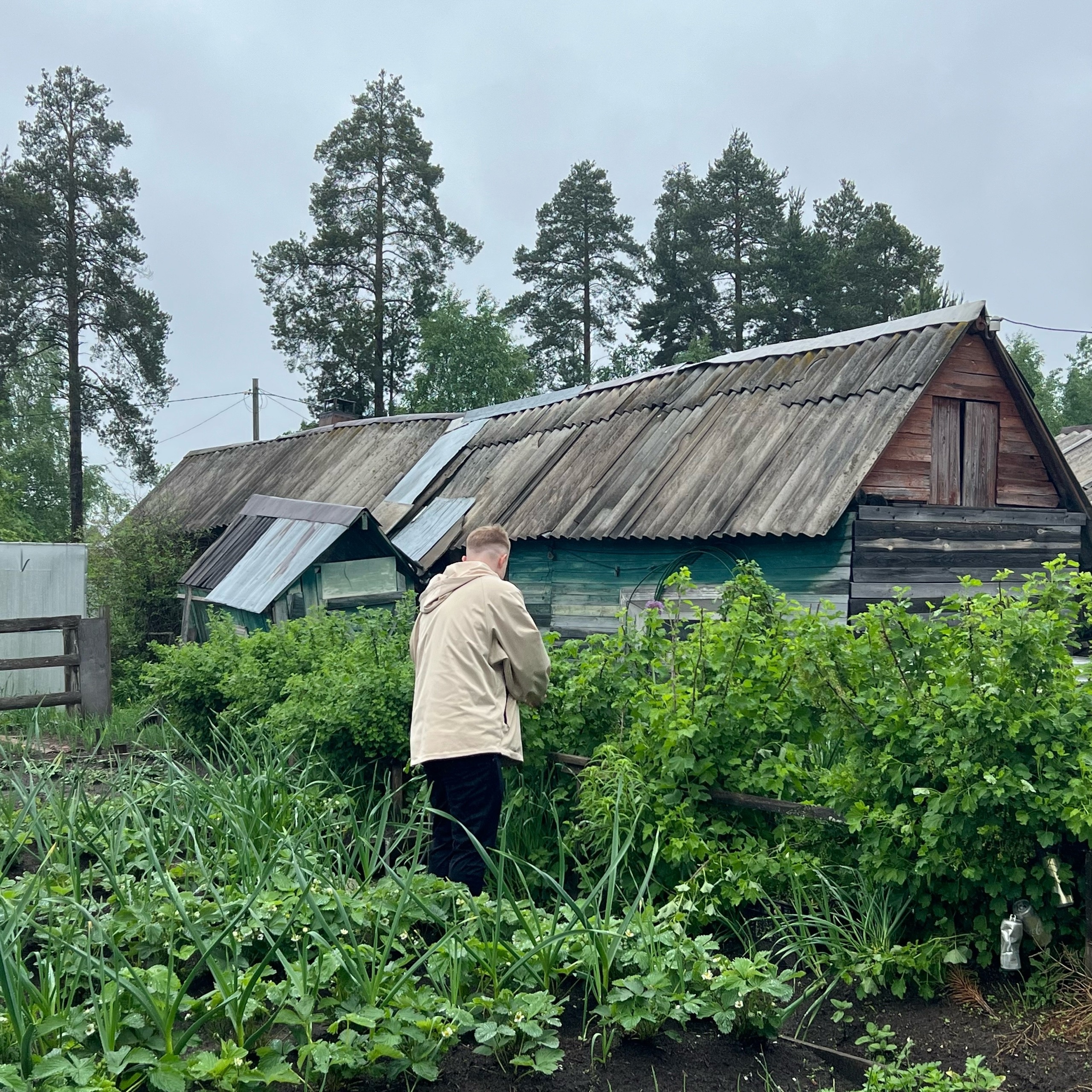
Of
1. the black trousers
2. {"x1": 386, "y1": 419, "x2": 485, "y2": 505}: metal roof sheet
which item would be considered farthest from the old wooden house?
the black trousers

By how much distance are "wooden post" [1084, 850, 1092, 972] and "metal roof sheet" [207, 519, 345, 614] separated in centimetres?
1027

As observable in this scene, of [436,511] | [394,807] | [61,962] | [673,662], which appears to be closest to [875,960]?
[673,662]

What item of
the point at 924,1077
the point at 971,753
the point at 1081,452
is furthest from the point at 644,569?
the point at 1081,452

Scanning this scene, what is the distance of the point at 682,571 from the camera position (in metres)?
5.07

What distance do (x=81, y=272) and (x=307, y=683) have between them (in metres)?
25.5

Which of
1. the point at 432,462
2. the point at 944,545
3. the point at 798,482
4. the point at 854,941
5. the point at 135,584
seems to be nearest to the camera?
the point at 854,941

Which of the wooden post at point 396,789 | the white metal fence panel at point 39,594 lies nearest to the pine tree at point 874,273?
the white metal fence panel at point 39,594

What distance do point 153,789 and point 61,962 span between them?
1.95 meters

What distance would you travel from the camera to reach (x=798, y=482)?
441 inches

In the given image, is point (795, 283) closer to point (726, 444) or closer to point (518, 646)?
point (726, 444)

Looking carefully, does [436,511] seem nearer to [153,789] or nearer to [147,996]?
[153,789]

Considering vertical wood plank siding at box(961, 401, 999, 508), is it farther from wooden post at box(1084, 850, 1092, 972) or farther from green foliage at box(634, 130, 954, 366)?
green foliage at box(634, 130, 954, 366)

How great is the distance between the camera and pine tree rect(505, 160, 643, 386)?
125 ft

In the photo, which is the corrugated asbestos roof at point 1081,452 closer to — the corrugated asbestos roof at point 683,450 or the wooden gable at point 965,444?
the wooden gable at point 965,444
